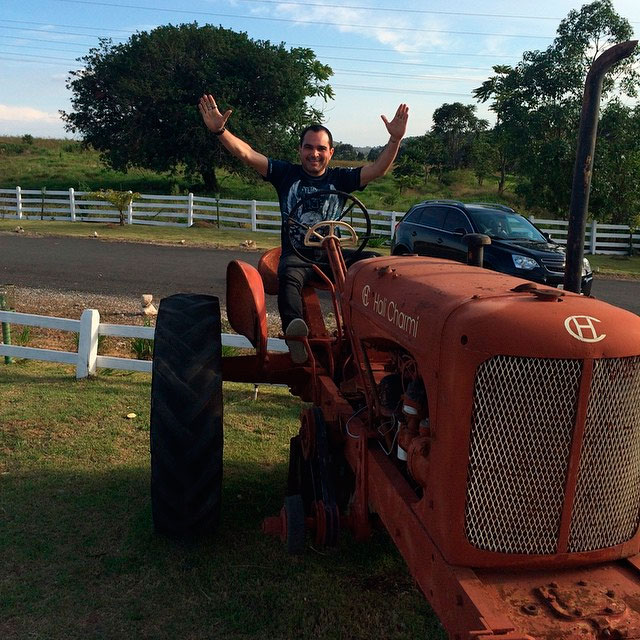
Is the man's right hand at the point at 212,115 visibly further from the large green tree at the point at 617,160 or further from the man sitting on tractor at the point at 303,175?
the large green tree at the point at 617,160

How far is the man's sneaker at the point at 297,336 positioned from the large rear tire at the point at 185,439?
46 cm

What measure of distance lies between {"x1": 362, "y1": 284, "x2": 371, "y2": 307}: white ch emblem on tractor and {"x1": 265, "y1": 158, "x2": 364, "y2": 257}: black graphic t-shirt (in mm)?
1125

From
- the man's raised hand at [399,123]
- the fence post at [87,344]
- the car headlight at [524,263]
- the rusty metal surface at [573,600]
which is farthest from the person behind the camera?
the car headlight at [524,263]

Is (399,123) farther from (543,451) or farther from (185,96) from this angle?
(185,96)

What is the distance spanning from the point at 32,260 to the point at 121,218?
844 centimetres

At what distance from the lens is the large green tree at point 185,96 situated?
2756cm

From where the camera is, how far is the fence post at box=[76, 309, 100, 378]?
20.2 ft

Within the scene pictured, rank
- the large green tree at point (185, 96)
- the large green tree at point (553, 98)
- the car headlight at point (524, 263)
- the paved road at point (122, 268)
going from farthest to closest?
1. the large green tree at point (185, 96)
2. the large green tree at point (553, 98)
3. the paved road at point (122, 268)
4. the car headlight at point (524, 263)

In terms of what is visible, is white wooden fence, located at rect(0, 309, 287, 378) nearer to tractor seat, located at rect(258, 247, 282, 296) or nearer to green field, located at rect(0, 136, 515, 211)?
tractor seat, located at rect(258, 247, 282, 296)

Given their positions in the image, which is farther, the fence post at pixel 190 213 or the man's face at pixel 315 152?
the fence post at pixel 190 213

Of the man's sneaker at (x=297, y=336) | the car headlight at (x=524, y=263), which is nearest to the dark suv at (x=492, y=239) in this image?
the car headlight at (x=524, y=263)

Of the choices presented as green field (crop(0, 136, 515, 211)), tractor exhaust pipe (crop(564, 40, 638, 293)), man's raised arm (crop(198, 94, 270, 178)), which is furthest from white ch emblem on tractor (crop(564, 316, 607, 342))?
green field (crop(0, 136, 515, 211))

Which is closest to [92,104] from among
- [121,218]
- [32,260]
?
[121,218]

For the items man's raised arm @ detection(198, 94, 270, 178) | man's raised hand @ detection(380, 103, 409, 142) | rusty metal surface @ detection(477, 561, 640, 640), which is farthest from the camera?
man's raised arm @ detection(198, 94, 270, 178)
